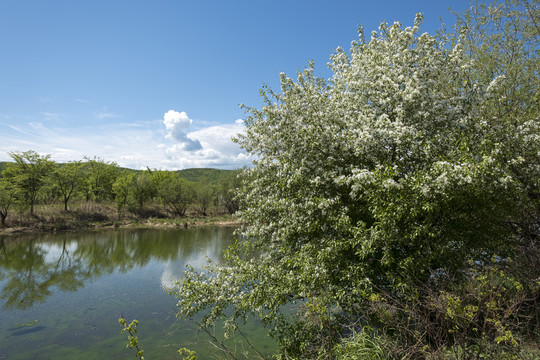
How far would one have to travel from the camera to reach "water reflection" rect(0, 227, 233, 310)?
22500mm

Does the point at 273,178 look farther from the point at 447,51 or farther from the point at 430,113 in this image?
the point at 447,51

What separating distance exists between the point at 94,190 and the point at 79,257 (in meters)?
42.2

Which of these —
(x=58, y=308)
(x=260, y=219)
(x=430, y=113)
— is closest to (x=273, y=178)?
(x=260, y=219)

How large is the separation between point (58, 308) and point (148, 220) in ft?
153

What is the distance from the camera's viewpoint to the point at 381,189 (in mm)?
7996

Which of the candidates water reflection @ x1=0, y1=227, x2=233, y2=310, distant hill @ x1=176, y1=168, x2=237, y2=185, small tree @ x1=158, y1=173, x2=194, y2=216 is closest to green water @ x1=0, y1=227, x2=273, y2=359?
water reflection @ x1=0, y1=227, x2=233, y2=310

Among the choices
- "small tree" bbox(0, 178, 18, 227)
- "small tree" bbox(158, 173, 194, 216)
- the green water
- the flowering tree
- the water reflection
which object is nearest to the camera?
the flowering tree

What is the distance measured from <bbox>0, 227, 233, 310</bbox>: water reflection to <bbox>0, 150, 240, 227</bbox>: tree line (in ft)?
41.9

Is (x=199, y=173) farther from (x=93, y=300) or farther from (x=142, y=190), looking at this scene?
(x=93, y=300)

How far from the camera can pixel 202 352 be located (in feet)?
43.2

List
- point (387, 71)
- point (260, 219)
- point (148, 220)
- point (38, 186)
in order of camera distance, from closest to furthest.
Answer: point (387, 71) → point (260, 219) → point (38, 186) → point (148, 220)

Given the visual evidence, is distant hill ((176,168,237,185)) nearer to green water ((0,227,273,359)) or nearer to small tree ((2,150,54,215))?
small tree ((2,150,54,215))

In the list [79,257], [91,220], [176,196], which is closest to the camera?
[79,257]

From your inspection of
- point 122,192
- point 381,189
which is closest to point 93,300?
point 381,189
